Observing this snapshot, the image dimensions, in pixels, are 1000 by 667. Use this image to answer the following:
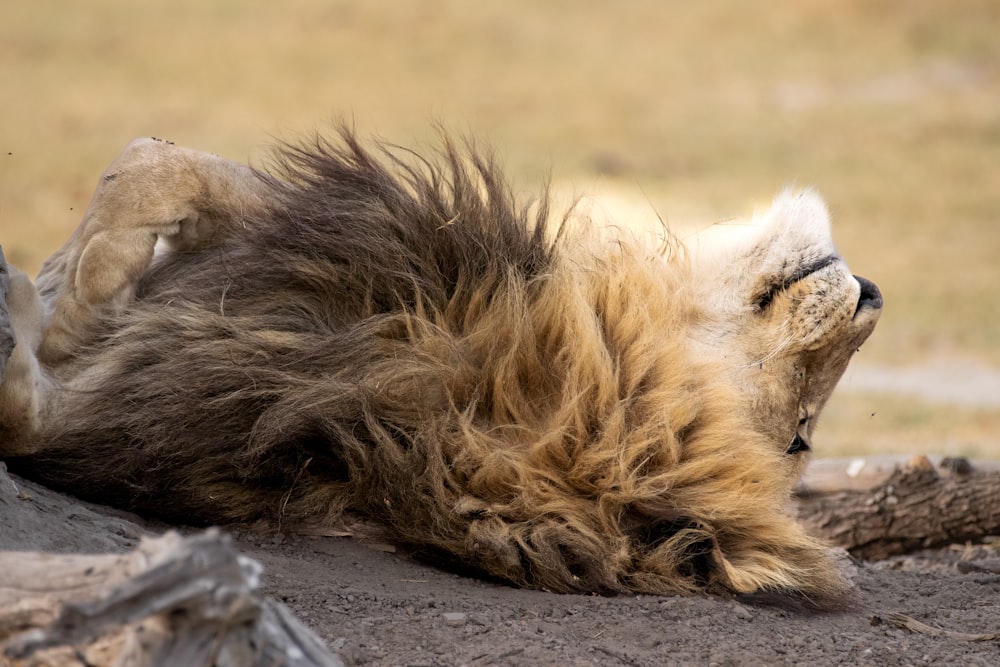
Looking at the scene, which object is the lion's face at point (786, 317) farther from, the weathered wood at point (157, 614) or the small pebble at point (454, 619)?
the weathered wood at point (157, 614)

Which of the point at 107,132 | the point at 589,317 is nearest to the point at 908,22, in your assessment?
the point at 107,132

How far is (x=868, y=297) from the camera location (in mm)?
2834

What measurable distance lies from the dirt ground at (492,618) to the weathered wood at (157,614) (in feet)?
2.01

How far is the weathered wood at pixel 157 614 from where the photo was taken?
1.35 m

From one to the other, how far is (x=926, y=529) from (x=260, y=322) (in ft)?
7.51

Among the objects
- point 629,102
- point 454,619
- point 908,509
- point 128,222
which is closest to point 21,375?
point 128,222

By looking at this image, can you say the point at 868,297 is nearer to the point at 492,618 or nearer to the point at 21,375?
the point at 492,618

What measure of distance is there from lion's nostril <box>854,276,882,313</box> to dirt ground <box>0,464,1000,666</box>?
697mm

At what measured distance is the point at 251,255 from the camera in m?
2.78

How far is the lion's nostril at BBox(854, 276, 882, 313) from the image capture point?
2.80m

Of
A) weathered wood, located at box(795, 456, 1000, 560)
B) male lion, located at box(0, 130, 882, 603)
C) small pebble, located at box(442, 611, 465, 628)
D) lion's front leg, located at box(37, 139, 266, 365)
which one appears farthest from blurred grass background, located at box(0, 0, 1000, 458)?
small pebble, located at box(442, 611, 465, 628)

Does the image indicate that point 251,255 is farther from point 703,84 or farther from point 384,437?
point 703,84

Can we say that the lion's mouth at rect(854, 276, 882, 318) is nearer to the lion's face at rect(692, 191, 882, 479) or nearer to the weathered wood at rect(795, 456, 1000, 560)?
the lion's face at rect(692, 191, 882, 479)

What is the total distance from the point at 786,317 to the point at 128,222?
1.56 m
